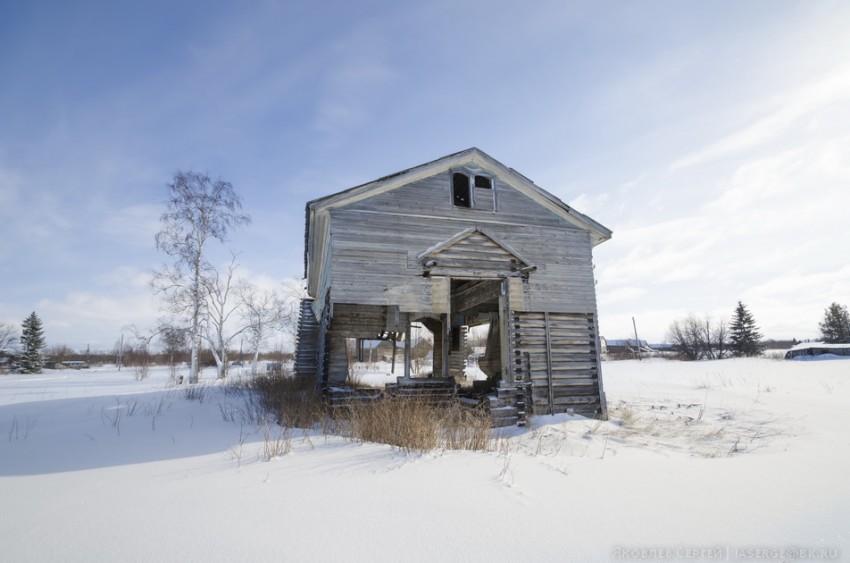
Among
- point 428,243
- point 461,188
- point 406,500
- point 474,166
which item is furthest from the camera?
point 461,188

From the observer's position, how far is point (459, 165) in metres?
11.6

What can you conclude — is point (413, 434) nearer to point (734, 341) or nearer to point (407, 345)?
point (407, 345)

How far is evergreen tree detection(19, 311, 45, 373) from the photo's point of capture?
126 feet

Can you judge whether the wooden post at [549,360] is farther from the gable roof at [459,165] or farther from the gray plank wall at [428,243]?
the gable roof at [459,165]

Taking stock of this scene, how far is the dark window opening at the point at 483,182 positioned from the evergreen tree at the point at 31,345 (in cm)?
4732

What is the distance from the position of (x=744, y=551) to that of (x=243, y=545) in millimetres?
3652

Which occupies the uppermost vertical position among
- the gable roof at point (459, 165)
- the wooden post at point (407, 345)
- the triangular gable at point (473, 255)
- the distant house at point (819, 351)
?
the gable roof at point (459, 165)

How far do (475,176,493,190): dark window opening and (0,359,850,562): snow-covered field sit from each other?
7294 mm

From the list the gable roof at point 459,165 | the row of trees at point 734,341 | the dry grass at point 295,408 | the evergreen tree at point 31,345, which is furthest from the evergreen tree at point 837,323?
the evergreen tree at point 31,345

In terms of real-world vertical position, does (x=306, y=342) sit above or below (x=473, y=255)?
below

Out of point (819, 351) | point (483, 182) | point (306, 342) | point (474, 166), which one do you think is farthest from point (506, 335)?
point (819, 351)

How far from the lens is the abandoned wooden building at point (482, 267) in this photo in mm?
10312

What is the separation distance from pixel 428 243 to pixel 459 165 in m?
2.62

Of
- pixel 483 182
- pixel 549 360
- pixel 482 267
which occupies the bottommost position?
pixel 549 360
